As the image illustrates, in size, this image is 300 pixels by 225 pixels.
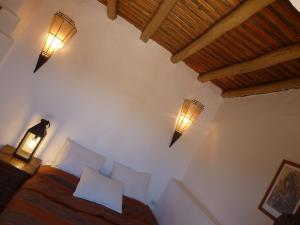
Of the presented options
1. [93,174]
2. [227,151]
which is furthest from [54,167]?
[227,151]

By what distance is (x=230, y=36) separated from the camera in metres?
2.57

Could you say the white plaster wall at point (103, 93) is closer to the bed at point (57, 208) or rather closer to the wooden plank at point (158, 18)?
the wooden plank at point (158, 18)

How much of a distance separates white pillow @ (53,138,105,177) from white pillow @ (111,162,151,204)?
7.9 inches

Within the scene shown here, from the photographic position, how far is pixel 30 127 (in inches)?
127

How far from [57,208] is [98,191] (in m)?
0.53

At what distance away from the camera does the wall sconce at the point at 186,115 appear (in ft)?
12.0

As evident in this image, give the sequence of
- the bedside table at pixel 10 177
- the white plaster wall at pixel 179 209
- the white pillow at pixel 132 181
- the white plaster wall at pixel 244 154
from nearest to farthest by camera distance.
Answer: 1. the white plaster wall at pixel 244 154
2. the bedside table at pixel 10 177
3. the white plaster wall at pixel 179 209
4. the white pillow at pixel 132 181

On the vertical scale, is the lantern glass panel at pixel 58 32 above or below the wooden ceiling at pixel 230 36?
below

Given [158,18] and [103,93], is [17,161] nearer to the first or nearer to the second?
[103,93]

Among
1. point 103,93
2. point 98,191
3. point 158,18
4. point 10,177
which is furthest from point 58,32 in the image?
point 98,191

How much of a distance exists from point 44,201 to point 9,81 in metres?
1.40

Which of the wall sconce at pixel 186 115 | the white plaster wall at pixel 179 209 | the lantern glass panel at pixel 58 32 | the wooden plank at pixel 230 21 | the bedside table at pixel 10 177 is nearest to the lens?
the wooden plank at pixel 230 21

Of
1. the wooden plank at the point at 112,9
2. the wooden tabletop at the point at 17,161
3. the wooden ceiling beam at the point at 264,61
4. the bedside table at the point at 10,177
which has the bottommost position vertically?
the bedside table at the point at 10,177

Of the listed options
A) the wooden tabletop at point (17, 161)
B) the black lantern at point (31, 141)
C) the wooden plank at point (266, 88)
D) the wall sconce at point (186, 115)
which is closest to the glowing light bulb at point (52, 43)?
the black lantern at point (31, 141)
